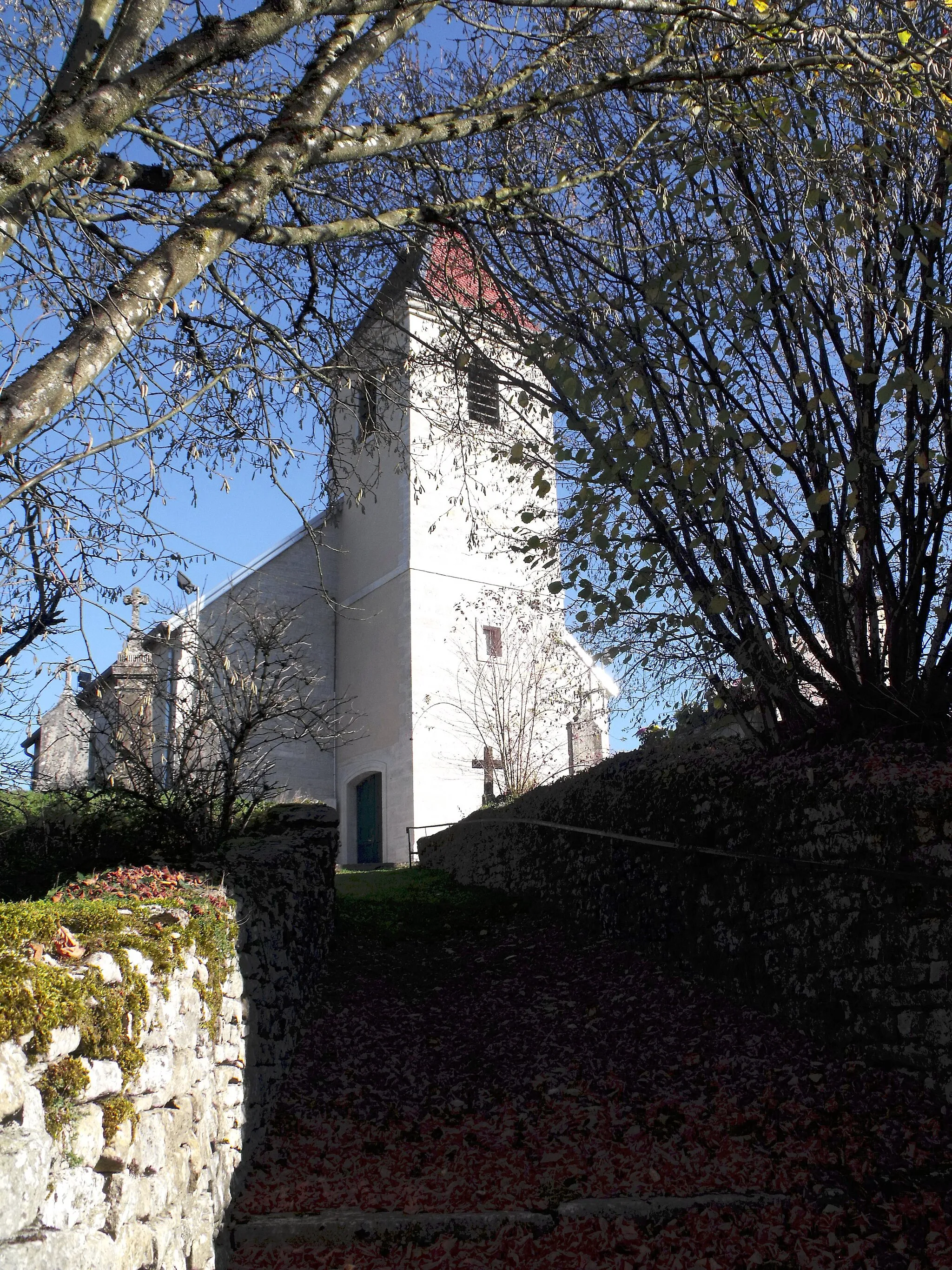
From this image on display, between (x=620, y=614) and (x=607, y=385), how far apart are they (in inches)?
60.4

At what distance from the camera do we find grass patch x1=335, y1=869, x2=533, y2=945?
387 inches

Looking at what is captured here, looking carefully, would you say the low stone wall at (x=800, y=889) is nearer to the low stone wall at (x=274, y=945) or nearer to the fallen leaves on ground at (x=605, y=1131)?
the fallen leaves on ground at (x=605, y=1131)

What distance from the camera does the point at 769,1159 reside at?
4895 mm

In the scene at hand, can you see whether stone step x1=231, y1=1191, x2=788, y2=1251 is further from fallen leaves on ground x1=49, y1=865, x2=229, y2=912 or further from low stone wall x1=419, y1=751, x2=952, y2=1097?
fallen leaves on ground x1=49, y1=865, x2=229, y2=912

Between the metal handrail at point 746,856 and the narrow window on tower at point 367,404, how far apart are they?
405 centimetres

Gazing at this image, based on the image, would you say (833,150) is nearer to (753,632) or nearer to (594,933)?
(753,632)

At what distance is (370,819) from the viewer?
19.9 metres

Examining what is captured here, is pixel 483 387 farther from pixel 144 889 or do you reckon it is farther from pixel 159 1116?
pixel 159 1116

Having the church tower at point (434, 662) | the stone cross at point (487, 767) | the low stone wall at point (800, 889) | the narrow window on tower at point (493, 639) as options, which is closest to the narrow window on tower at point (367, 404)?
the low stone wall at point (800, 889)

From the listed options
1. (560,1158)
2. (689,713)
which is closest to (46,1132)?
(560,1158)

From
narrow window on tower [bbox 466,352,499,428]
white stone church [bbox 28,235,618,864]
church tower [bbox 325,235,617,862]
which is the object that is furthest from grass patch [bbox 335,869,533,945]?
narrow window on tower [bbox 466,352,499,428]

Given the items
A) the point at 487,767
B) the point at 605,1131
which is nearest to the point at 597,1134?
the point at 605,1131

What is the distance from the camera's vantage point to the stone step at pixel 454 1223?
461cm

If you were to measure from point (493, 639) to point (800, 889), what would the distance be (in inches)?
553
